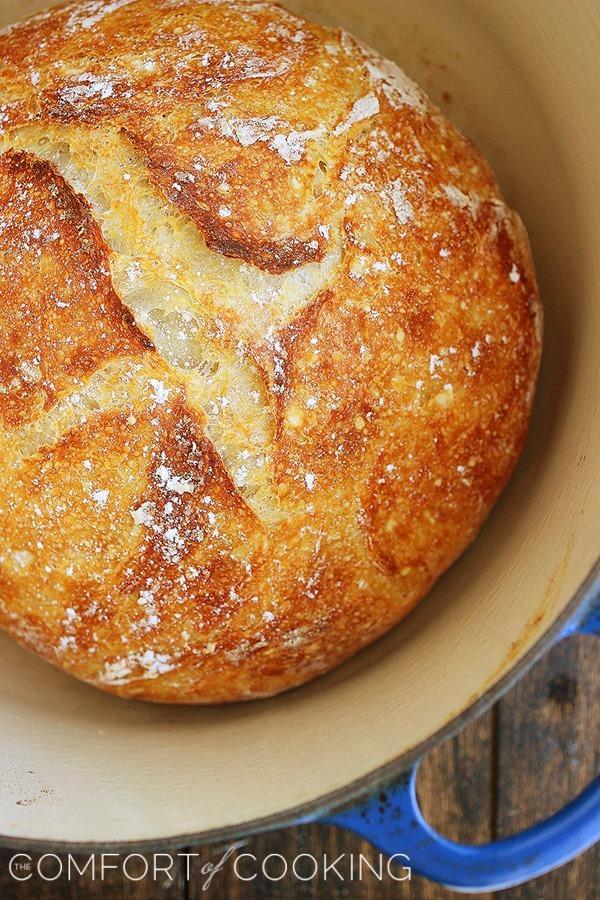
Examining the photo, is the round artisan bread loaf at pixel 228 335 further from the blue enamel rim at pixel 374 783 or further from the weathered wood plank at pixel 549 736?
the weathered wood plank at pixel 549 736

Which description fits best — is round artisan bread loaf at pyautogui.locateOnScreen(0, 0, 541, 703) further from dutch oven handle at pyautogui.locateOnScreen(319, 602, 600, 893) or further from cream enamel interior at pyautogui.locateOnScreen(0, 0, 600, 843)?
dutch oven handle at pyautogui.locateOnScreen(319, 602, 600, 893)

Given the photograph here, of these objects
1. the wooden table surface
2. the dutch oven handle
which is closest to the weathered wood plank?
the wooden table surface

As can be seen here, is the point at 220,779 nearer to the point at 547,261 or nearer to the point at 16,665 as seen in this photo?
the point at 16,665

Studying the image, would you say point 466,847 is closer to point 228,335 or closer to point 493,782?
point 493,782

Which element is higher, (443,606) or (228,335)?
(228,335)

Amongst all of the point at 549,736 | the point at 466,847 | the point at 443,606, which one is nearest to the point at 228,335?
the point at 443,606

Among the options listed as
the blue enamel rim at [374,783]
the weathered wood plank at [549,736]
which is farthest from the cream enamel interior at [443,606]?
the weathered wood plank at [549,736]
